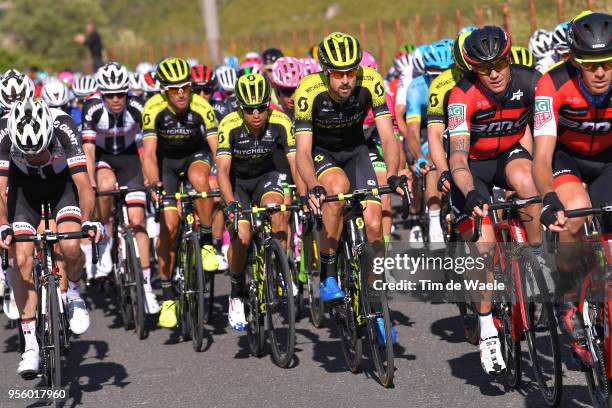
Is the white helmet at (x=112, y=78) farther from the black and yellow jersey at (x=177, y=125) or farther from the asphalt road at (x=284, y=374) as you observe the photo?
the asphalt road at (x=284, y=374)

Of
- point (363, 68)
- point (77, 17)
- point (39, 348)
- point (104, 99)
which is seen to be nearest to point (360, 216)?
point (363, 68)

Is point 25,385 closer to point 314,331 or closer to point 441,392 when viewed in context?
point 314,331

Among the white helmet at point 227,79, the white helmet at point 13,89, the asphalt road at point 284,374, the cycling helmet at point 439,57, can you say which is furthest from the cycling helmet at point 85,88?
the white helmet at point 13,89

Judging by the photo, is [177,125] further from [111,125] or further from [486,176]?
[486,176]

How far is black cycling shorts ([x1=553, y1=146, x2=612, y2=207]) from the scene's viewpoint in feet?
22.1

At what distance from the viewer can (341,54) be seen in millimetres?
8312

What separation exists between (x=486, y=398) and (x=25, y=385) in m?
3.78

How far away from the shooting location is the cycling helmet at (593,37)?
6.12 m

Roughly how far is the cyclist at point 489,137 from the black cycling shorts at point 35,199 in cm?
302

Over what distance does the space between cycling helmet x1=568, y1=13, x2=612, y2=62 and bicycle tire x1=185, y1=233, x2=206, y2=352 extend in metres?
4.36

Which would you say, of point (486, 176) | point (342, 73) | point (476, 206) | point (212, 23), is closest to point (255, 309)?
point (342, 73)

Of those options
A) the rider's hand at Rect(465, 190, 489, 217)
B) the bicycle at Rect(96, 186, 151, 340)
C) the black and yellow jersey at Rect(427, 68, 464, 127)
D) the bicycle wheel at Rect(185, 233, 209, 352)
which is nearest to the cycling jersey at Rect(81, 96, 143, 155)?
the bicycle at Rect(96, 186, 151, 340)

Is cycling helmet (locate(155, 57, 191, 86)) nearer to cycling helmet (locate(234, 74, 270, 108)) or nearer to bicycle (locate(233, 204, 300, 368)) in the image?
cycling helmet (locate(234, 74, 270, 108))

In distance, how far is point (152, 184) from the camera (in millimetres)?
10203
